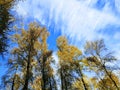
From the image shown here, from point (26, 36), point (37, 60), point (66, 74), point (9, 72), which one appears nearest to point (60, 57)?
point (66, 74)

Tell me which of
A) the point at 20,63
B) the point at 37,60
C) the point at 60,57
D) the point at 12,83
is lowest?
the point at 12,83

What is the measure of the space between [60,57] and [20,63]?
277 inches

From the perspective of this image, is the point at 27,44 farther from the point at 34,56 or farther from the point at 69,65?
the point at 69,65

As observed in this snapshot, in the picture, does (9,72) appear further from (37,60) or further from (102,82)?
(102,82)

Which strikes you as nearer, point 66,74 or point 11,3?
point 11,3

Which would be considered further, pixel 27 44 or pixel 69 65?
pixel 69 65

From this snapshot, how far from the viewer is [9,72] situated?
1617 cm

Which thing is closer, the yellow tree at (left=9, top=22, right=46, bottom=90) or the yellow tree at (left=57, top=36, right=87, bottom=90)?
the yellow tree at (left=9, top=22, right=46, bottom=90)

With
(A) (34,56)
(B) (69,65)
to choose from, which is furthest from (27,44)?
(B) (69,65)

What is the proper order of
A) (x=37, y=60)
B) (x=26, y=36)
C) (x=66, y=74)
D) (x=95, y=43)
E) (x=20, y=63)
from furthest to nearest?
(x=95, y=43)
(x=66, y=74)
(x=37, y=60)
(x=26, y=36)
(x=20, y=63)

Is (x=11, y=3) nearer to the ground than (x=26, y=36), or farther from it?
nearer to the ground

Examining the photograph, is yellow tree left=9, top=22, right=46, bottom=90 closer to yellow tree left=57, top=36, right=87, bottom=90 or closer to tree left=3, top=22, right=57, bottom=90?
tree left=3, top=22, right=57, bottom=90

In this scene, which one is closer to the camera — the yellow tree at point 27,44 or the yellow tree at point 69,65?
the yellow tree at point 27,44

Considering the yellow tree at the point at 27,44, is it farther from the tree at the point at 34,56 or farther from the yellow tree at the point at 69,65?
the yellow tree at the point at 69,65
